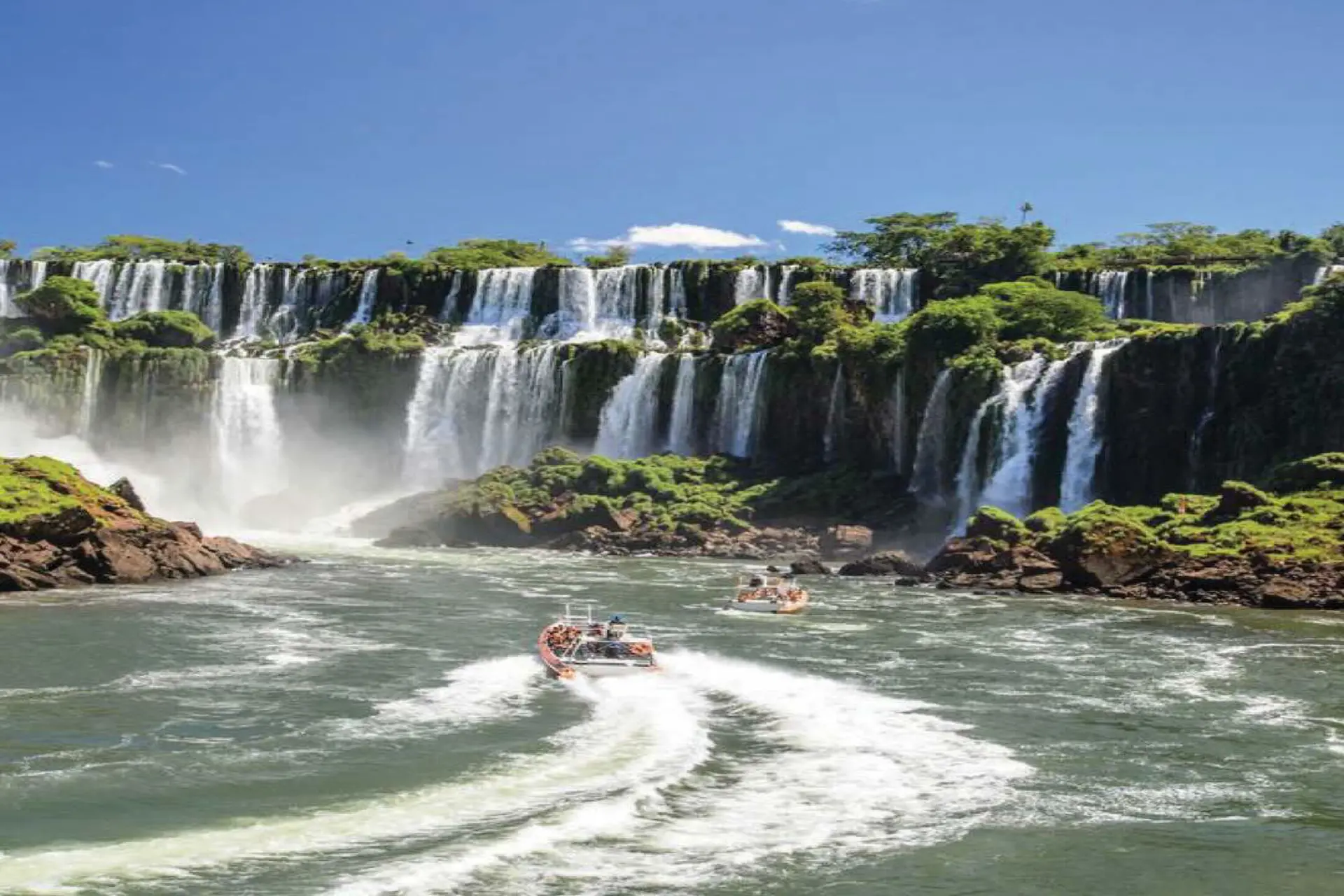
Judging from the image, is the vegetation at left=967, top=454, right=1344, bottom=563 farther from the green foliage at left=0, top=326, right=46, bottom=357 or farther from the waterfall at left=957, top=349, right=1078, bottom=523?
the green foliage at left=0, top=326, right=46, bottom=357

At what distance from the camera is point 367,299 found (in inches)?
4035

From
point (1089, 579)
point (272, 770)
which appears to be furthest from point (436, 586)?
point (272, 770)

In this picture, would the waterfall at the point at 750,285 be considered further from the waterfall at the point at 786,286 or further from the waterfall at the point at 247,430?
the waterfall at the point at 247,430

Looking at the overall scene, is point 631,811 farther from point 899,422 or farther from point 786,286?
point 786,286

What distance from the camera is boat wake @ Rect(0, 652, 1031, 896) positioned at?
16.4 meters

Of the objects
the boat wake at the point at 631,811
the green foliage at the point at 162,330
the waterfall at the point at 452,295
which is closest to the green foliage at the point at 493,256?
the waterfall at the point at 452,295

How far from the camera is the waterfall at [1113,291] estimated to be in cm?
8531

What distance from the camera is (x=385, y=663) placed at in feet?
104

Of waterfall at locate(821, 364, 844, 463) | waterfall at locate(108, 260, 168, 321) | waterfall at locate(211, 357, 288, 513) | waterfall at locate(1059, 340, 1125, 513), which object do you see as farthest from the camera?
waterfall at locate(108, 260, 168, 321)

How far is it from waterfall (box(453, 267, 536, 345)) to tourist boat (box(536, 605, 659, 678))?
68.1m

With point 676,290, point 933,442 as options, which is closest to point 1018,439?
point 933,442

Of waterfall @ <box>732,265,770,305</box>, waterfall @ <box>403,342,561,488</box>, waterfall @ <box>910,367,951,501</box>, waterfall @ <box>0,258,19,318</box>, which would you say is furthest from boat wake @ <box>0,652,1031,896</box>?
waterfall @ <box>0,258,19,318</box>

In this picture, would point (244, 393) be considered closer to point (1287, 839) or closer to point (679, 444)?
point (679, 444)

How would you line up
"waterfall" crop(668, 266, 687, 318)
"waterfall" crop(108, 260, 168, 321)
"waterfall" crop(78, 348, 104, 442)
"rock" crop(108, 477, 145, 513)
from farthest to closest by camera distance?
"waterfall" crop(108, 260, 168, 321) → "waterfall" crop(668, 266, 687, 318) → "waterfall" crop(78, 348, 104, 442) → "rock" crop(108, 477, 145, 513)
